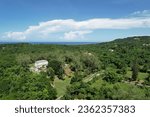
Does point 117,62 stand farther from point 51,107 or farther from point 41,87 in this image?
point 51,107

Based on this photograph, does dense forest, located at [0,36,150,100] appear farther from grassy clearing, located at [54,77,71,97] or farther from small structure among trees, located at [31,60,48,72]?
small structure among trees, located at [31,60,48,72]

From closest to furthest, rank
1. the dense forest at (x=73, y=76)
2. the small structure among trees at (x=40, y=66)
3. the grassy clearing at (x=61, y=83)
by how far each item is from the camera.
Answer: the dense forest at (x=73, y=76), the grassy clearing at (x=61, y=83), the small structure among trees at (x=40, y=66)

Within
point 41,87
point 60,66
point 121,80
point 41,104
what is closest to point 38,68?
point 60,66

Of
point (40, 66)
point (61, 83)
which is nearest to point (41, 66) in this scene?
point (40, 66)

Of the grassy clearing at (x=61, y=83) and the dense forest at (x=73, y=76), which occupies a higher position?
the dense forest at (x=73, y=76)

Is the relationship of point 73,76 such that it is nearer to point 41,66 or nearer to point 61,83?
point 61,83

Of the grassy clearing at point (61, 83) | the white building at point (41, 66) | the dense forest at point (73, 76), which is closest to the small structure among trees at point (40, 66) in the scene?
the white building at point (41, 66)

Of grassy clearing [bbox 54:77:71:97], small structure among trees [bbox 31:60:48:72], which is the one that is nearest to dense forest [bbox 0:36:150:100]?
grassy clearing [bbox 54:77:71:97]

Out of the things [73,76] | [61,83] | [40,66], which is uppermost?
[40,66]

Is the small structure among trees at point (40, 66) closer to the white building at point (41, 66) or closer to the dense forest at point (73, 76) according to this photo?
the white building at point (41, 66)

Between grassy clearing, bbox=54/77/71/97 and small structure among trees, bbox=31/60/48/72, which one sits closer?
grassy clearing, bbox=54/77/71/97

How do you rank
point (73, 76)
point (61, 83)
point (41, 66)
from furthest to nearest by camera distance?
1. point (41, 66)
2. point (73, 76)
3. point (61, 83)
